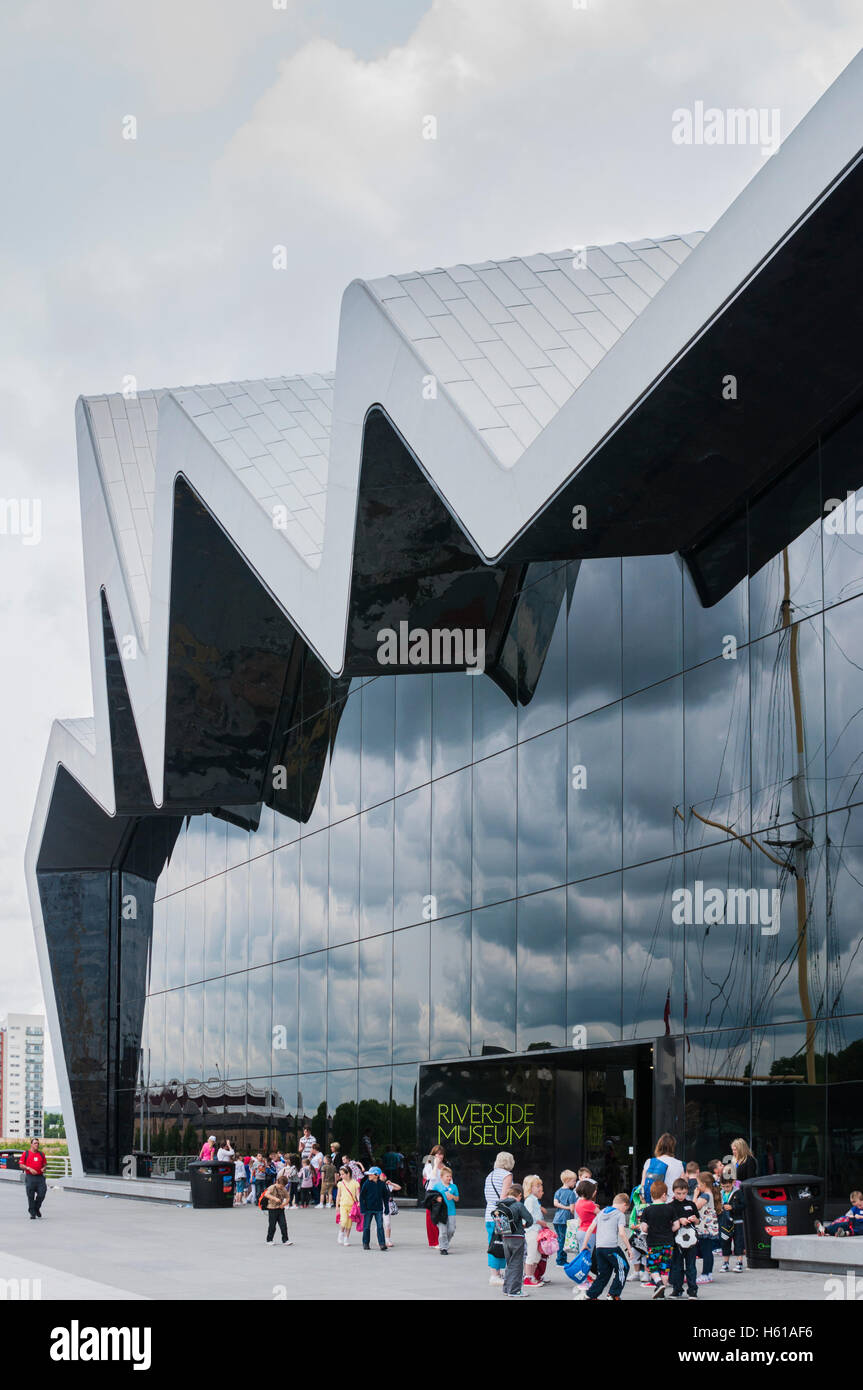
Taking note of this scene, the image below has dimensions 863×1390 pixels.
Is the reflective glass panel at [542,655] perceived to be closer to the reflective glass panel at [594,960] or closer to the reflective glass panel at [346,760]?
the reflective glass panel at [594,960]

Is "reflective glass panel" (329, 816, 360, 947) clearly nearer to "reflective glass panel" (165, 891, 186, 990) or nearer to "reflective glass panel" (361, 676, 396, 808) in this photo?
"reflective glass panel" (361, 676, 396, 808)

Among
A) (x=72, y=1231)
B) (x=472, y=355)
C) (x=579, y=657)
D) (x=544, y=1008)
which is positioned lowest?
(x=72, y=1231)

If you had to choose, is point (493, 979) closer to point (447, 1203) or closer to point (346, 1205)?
point (346, 1205)

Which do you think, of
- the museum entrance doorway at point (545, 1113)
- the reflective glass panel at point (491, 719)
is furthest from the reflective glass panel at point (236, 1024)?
the reflective glass panel at point (491, 719)

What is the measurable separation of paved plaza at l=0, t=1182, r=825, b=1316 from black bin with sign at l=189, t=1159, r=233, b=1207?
2.24 meters

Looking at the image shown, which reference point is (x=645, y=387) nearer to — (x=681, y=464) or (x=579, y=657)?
(x=681, y=464)

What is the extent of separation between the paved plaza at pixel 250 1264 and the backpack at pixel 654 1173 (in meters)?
0.85

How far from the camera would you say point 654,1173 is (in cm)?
1334

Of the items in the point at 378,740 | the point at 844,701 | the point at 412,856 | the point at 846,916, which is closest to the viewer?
the point at 846,916

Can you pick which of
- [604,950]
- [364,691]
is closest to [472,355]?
[604,950]

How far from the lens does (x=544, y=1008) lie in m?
21.5

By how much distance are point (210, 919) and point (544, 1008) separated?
16.1 m

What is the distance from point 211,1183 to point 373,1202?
10.7 meters

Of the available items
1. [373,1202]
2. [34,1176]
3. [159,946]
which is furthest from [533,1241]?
[159,946]
